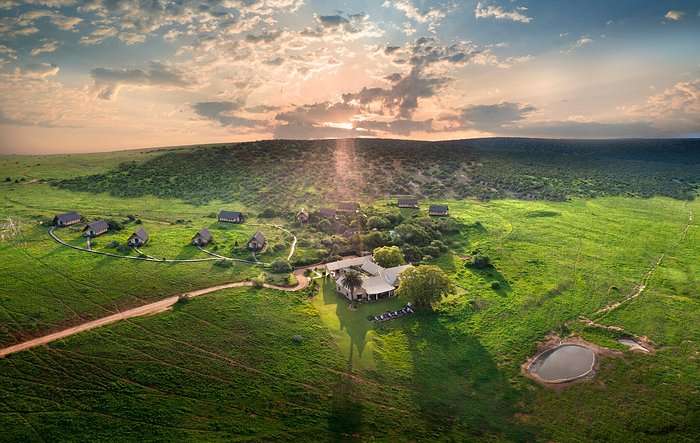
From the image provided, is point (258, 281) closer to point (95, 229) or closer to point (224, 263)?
→ point (224, 263)

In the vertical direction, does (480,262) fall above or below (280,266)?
above

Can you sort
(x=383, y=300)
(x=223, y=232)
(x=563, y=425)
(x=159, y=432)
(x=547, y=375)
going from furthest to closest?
(x=223, y=232)
(x=383, y=300)
(x=547, y=375)
(x=563, y=425)
(x=159, y=432)

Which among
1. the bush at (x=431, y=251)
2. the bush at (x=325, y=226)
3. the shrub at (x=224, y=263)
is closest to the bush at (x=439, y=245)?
the bush at (x=431, y=251)

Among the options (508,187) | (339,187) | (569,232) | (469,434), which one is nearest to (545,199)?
(508,187)

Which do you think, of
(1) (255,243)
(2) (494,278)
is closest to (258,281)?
(1) (255,243)

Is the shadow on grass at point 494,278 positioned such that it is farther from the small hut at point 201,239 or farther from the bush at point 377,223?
the small hut at point 201,239

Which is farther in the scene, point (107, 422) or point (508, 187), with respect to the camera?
point (508, 187)

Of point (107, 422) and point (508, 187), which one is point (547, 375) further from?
point (508, 187)
